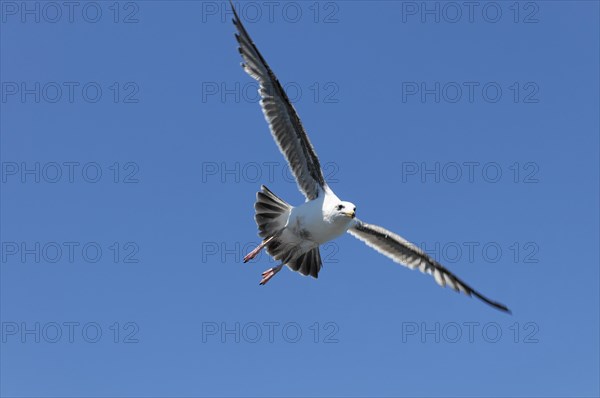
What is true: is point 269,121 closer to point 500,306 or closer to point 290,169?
point 290,169

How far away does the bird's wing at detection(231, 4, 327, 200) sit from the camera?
13812 millimetres

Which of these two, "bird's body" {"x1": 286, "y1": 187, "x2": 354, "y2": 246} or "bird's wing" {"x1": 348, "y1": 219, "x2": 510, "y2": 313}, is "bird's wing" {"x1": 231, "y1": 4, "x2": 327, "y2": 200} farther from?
"bird's wing" {"x1": 348, "y1": 219, "x2": 510, "y2": 313}

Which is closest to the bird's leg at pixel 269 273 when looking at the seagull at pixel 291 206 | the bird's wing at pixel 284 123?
the seagull at pixel 291 206

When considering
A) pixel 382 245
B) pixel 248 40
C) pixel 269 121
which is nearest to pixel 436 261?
pixel 382 245

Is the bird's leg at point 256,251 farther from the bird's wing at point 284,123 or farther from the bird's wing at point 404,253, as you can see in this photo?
the bird's wing at point 404,253

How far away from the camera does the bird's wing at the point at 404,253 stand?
15.7 meters

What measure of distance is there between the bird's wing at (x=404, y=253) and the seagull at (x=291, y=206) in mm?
644

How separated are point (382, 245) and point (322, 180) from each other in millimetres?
2450

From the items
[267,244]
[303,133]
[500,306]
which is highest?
[303,133]

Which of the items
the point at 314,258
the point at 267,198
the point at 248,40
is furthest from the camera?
the point at 314,258

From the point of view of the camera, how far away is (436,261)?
51.6 feet

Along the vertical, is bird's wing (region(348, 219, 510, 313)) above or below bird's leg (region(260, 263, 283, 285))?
above

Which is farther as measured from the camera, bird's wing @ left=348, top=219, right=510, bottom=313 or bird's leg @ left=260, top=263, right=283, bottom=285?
bird's wing @ left=348, top=219, right=510, bottom=313

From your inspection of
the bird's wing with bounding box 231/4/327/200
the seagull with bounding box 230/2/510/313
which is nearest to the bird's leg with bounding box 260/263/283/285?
the seagull with bounding box 230/2/510/313
